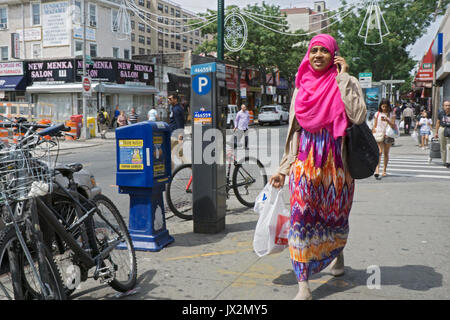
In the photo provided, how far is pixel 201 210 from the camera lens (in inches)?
218

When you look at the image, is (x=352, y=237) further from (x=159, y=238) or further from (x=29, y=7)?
(x=29, y=7)

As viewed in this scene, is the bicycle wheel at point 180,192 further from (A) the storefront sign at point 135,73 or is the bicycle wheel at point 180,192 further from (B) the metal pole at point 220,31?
(A) the storefront sign at point 135,73

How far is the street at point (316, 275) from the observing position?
3730 millimetres

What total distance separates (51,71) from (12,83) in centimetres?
348

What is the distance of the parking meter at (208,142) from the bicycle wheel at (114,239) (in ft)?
5.56

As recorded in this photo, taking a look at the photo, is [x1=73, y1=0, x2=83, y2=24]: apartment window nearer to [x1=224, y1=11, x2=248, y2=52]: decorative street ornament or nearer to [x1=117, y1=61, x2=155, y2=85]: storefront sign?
[x1=117, y1=61, x2=155, y2=85]: storefront sign

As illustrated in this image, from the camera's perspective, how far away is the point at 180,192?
6438 millimetres

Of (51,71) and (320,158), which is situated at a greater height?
(51,71)

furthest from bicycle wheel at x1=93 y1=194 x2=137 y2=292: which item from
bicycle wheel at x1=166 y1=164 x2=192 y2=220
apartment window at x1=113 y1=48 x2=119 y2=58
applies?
apartment window at x1=113 y1=48 x2=119 y2=58

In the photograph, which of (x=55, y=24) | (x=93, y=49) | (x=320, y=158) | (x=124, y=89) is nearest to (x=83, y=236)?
(x=320, y=158)

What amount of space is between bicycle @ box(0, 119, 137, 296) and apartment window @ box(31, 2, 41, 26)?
127 feet

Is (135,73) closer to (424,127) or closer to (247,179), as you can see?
(424,127)

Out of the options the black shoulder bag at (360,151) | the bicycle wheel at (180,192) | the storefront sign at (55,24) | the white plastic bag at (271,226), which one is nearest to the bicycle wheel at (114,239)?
the white plastic bag at (271,226)
